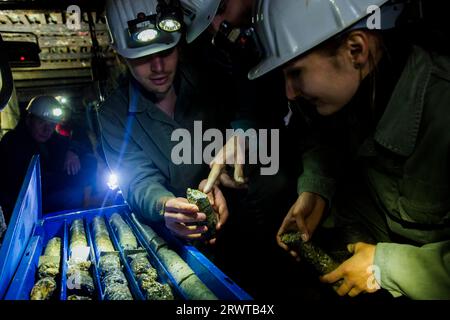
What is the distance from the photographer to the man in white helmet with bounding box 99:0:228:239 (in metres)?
2.37

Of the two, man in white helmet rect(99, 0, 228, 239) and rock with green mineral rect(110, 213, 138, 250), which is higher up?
man in white helmet rect(99, 0, 228, 239)

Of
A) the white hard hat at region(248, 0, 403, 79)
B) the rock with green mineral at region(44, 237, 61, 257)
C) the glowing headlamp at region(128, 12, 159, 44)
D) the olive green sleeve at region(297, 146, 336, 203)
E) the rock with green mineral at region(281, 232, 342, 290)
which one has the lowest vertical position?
the rock with green mineral at region(44, 237, 61, 257)

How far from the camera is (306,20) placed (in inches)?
57.3

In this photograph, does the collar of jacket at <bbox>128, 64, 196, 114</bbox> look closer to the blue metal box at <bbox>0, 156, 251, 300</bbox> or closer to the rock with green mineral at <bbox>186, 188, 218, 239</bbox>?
the blue metal box at <bbox>0, 156, 251, 300</bbox>

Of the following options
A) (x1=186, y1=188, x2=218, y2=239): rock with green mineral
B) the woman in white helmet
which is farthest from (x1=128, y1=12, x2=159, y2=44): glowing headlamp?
(x1=186, y1=188, x2=218, y2=239): rock with green mineral

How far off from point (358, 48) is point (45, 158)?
21.6 ft

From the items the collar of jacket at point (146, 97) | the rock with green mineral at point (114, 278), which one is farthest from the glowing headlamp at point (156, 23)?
the rock with green mineral at point (114, 278)

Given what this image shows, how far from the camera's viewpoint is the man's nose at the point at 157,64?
8.15ft

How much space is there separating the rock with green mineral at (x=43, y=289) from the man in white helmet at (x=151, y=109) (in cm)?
82

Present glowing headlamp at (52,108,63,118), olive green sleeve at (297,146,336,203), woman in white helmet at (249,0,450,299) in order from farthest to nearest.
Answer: glowing headlamp at (52,108,63,118), olive green sleeve at (297,146,336,203), woman in white helmet at (249,0,450,299)

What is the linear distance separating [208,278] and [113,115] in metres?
1.89

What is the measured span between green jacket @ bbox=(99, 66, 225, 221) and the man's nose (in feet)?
1.15

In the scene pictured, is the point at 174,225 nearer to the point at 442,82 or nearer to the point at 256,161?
the point at 256,161

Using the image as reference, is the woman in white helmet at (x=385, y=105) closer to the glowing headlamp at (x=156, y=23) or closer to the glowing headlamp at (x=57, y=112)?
the glowing headlamp at (x=156, y=23)
